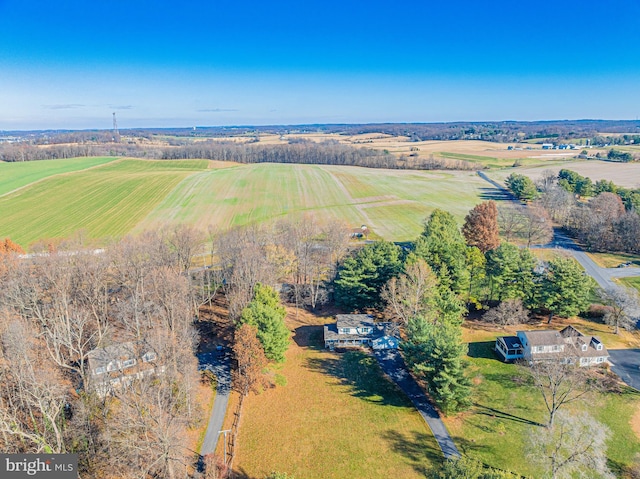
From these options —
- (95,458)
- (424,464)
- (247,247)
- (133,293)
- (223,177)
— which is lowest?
(424,464)

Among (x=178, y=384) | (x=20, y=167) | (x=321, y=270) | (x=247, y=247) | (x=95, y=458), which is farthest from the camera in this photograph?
(x=20, y=167)

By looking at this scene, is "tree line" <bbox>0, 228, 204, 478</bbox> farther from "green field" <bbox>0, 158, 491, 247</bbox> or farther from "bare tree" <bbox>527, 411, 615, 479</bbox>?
"green field" <bbox>0, 158, 491, 247</bbox>

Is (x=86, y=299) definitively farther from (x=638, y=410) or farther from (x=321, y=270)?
(x=638, y=410)

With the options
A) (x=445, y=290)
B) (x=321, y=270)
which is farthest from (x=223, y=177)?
(x=445, y=290)

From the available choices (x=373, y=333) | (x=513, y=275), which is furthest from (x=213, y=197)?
(x=513, y=275)

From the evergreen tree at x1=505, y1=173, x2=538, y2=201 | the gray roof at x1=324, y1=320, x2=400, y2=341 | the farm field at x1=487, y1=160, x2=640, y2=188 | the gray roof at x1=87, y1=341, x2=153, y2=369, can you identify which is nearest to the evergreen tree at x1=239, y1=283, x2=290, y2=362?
the gray roof at x1=324, y1=320, x2=400, y2=341

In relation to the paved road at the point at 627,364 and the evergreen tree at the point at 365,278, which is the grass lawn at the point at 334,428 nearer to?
the evergreen tree at the point at 365,278

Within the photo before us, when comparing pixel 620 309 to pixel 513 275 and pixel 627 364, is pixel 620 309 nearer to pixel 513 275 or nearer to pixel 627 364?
pixel 627 364

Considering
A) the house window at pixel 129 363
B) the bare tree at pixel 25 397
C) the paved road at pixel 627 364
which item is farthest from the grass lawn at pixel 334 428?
the paved road at pixel 627 364
